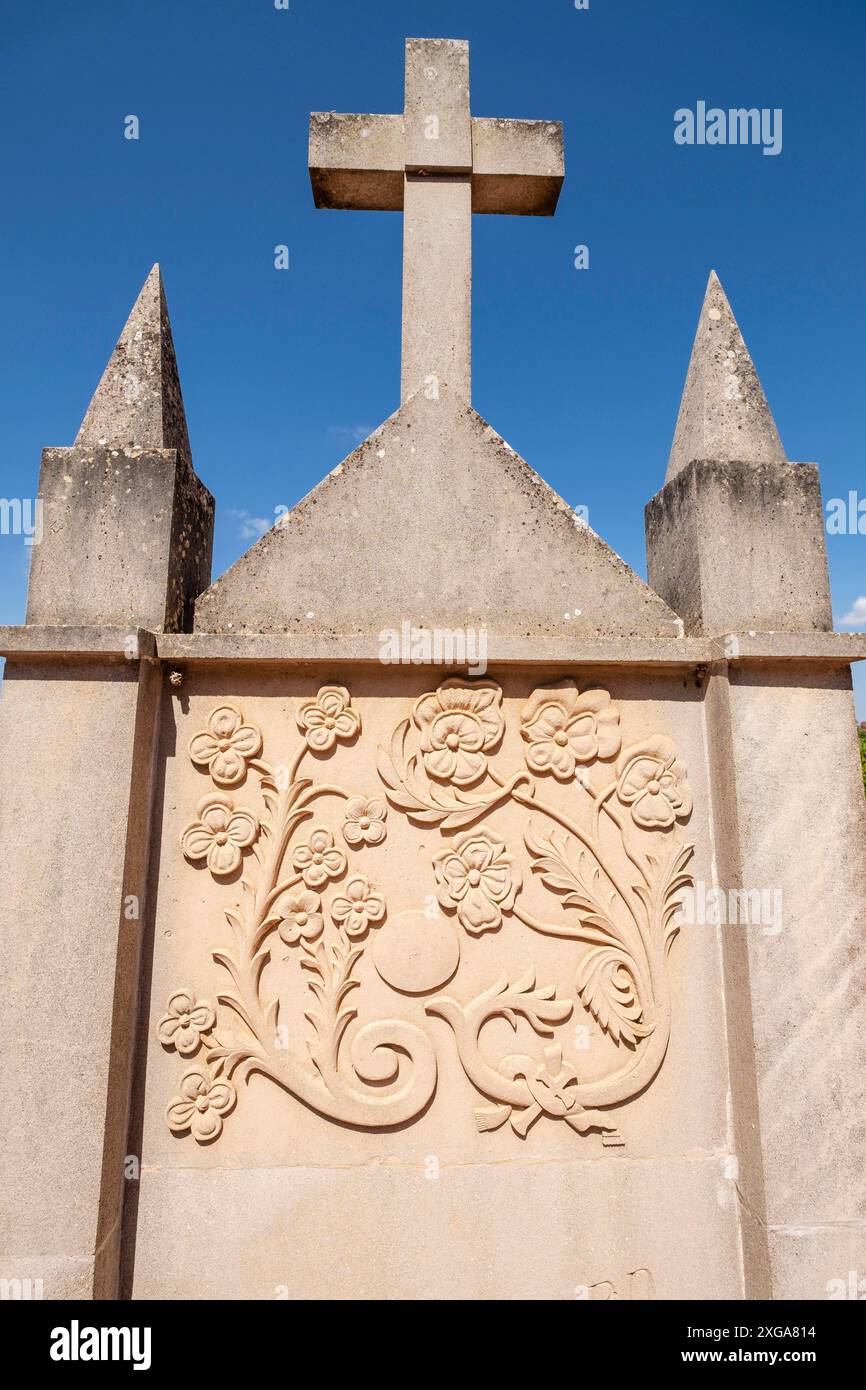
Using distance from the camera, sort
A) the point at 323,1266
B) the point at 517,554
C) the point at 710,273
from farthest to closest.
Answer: the point at 710,273
the point at 517,554
the point at 323,1266

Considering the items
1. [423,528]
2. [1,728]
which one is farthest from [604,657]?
[1,728]

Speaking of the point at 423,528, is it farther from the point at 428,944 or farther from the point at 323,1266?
the point at 323,1266

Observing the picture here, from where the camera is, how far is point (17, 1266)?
7.34 feet

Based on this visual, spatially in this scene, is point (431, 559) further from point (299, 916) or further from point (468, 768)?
point (299, 916)

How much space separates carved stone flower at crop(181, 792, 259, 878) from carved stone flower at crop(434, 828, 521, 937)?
2.38 ft

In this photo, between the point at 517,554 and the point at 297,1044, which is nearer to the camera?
the point at 297,1044

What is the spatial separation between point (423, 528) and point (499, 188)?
199 centimetres

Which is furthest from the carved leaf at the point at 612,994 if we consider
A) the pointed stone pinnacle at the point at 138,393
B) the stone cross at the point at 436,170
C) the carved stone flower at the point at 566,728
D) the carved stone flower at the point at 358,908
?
the pointed stone pinnacle at the point at 138,393

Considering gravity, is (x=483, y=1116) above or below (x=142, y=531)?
below

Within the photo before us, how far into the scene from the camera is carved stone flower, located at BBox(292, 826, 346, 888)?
2.63m

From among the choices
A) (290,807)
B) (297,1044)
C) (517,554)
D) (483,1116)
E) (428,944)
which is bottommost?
(483,1116)

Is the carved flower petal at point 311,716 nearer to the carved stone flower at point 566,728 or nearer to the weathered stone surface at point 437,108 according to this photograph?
the carved stone flower at point 566,728

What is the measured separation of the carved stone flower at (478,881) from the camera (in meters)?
2.63

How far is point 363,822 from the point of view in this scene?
8.77 ft
